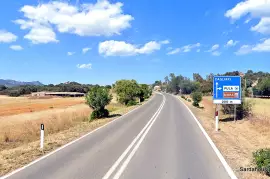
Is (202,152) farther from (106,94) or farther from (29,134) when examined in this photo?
(106,94)

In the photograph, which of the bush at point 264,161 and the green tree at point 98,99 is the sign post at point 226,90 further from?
the bush at point 264,161

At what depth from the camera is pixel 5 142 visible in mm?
18547

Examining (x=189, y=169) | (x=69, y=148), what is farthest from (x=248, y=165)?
(x=69, y=148)

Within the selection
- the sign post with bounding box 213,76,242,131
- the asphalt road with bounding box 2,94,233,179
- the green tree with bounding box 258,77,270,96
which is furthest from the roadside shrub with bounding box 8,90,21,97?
the asphalt road with bounding box 2,94,233,179

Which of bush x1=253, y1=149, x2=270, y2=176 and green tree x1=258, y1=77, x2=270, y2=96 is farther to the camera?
green tree x1=258, y1=77, x2=270, y2=96

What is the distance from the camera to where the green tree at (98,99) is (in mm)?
30625

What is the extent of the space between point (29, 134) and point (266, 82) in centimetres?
11396

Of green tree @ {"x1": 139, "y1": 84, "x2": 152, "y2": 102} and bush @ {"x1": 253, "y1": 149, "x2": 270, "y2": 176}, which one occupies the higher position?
green tree @ {"x1": 139, "y1": 84, "x2": 152, "y2": 102}

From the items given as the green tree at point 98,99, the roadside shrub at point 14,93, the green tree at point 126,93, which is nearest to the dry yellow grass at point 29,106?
the green tree at point 126,93

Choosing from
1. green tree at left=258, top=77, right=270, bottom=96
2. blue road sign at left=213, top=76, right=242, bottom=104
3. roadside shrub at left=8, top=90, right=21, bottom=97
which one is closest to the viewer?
blue road sign at left=213, top=76, right=242, bottom=104

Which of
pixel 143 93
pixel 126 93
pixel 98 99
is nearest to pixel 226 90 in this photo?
pixel 98 99

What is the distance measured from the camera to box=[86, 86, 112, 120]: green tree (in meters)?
30.6

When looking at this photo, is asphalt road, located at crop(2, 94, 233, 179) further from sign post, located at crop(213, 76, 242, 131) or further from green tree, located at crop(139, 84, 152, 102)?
green tree, located at crop(139, 84, 152, 102)

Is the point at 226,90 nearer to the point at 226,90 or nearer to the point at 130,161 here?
the point at 226,90
